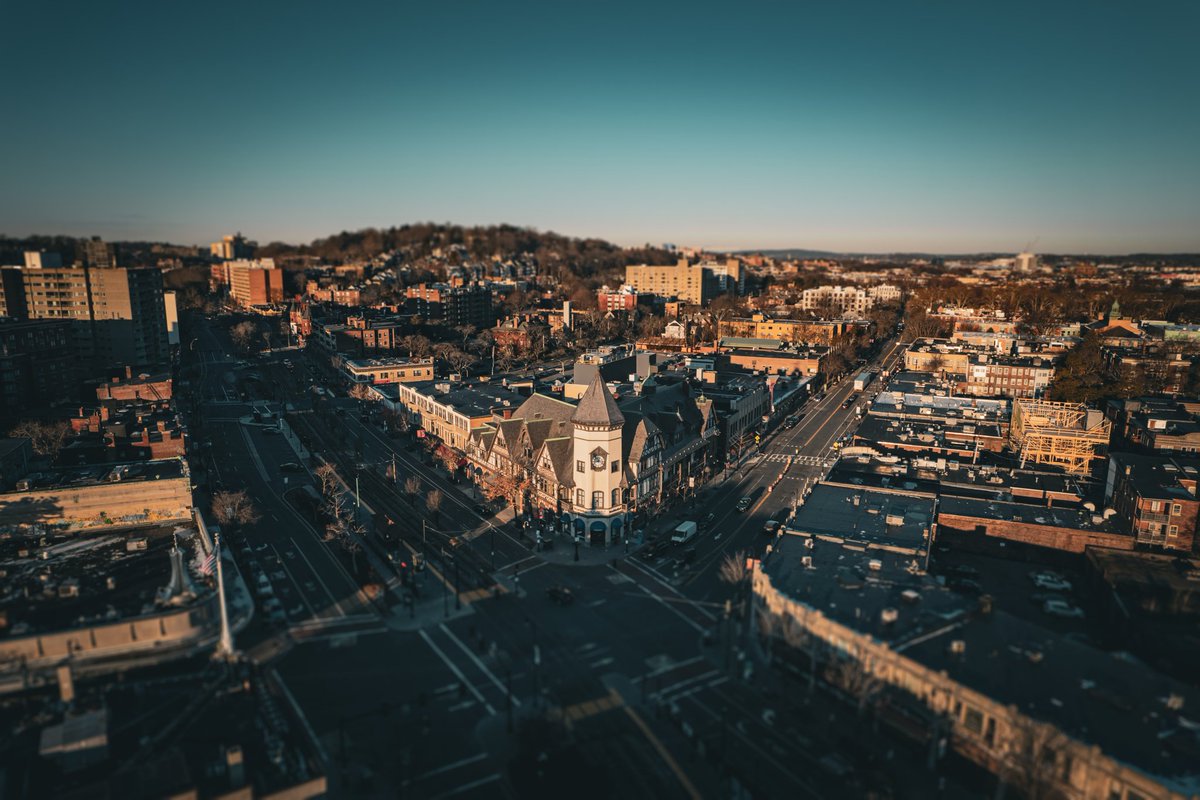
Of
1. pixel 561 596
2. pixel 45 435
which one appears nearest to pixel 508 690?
pixel 561 596

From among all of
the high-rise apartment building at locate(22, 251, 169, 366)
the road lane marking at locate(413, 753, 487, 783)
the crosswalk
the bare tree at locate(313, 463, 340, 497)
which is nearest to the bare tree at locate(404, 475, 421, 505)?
the bare tree at locate(313, 463, 340, 497)

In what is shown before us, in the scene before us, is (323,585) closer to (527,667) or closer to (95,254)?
(527,667)

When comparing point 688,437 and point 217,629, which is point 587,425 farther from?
point 217,629

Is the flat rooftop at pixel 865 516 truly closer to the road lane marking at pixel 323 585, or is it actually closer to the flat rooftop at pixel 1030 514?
the flat rooftop at pixel 1030 514

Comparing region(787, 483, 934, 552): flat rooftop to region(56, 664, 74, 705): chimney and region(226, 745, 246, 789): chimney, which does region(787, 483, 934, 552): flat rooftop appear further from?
region(56, 664, 74, 705): chimney

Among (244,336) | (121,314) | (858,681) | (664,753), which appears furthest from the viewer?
(244,336)

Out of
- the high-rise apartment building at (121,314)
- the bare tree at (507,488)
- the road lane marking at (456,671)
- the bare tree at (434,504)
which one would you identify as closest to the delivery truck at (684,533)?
the bare tree at (507,488)

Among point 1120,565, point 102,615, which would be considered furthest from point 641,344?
point 102,615
